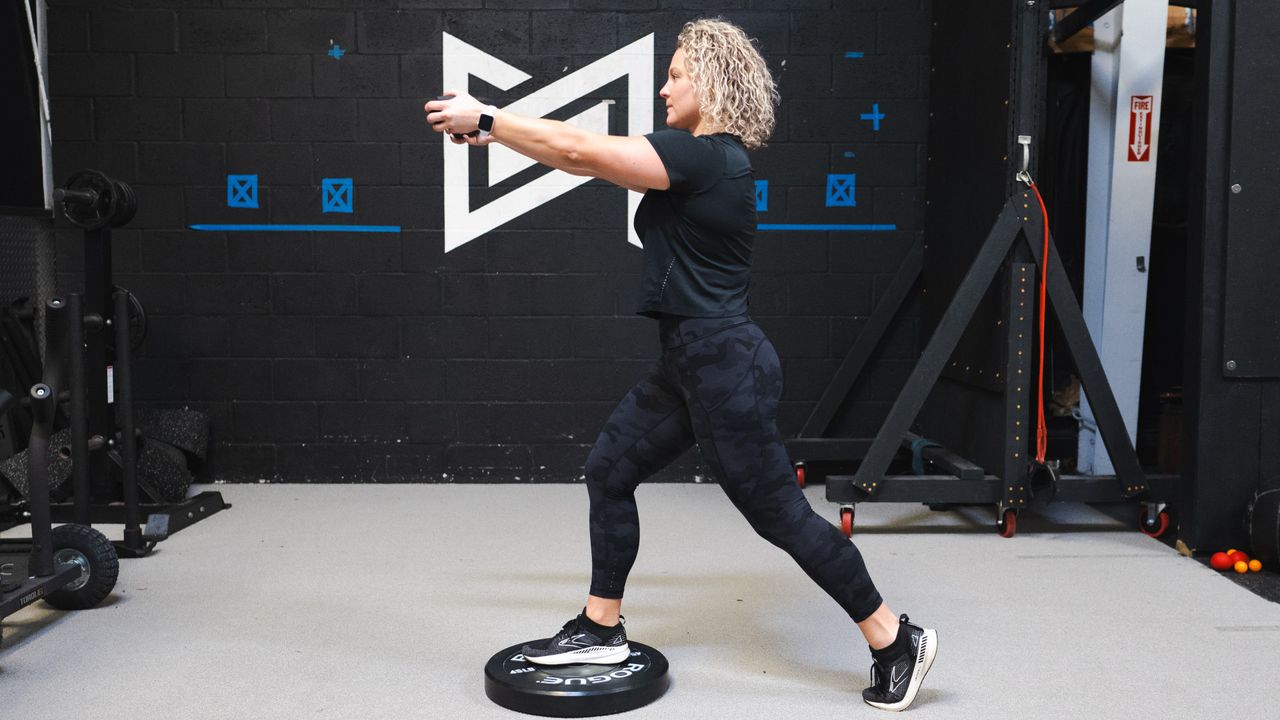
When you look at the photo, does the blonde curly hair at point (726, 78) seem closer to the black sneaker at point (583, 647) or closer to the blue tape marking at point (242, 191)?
the black sneaker at point (583, 647)

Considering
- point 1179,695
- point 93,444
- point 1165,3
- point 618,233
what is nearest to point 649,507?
point 618,233

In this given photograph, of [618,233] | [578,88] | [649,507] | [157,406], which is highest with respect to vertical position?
[578,88]

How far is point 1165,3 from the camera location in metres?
4.17

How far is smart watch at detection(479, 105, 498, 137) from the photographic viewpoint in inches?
84.4

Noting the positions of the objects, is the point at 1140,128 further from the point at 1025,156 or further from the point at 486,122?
the point at 486,122

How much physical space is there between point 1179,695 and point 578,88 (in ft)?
11.0

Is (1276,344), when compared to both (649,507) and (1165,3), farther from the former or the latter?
(649,507)

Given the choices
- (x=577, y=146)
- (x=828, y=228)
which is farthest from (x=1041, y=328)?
(x=577, y=146)

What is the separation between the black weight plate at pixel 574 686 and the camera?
237 centimetres

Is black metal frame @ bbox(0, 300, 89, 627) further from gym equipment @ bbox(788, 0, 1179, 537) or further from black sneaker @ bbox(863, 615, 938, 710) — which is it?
gym equipment @ bbox(788, 0, 1179, 537)

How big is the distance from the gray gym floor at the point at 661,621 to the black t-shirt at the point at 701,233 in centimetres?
88

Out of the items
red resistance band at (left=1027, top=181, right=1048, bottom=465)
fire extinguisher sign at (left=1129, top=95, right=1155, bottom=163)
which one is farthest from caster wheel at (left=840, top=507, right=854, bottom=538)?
fire extinguisher sign at (left=1129, top=95, right=1155, bottom=163)

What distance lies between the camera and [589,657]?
2.49 m

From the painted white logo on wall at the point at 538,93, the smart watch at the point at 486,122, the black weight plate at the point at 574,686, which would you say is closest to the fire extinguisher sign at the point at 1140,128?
the painted white logo on wall at the point at 538,93
